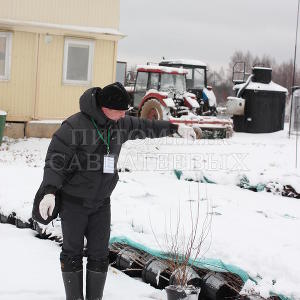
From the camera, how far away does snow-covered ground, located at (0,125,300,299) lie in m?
4.47

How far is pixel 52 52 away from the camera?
593 inches

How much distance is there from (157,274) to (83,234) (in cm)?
113

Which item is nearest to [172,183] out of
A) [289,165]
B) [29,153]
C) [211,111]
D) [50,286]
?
[289,165]

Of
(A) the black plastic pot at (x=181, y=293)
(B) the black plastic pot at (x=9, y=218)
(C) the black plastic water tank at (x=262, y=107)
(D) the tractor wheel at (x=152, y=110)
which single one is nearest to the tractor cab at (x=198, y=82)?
(C) the black plastic water tank at (x=262, y=107)

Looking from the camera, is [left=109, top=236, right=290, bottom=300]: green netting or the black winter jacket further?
[left=109, top=236, right=290, bottom=300]: green netting

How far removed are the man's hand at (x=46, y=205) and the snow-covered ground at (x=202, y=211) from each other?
40.6 inches

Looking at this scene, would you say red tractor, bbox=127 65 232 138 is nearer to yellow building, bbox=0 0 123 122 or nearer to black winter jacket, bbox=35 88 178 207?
yellow building, bbox=0 0 123 122

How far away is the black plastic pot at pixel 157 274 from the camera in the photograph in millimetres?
4824

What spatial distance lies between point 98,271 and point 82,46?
12081mm

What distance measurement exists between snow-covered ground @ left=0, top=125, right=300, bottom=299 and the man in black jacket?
2.14 feet

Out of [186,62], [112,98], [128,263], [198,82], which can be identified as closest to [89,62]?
[186,62]

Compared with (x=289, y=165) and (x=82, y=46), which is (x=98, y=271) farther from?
(x=82, y=46)

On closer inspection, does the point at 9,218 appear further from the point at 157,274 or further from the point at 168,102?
the point at 168,102

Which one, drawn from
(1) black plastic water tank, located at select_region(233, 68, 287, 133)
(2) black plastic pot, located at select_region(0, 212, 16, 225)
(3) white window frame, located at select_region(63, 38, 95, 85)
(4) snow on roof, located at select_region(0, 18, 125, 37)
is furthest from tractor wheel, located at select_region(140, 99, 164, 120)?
(2) black plastic pot, located at select_region(0, 212, 16, 225)
